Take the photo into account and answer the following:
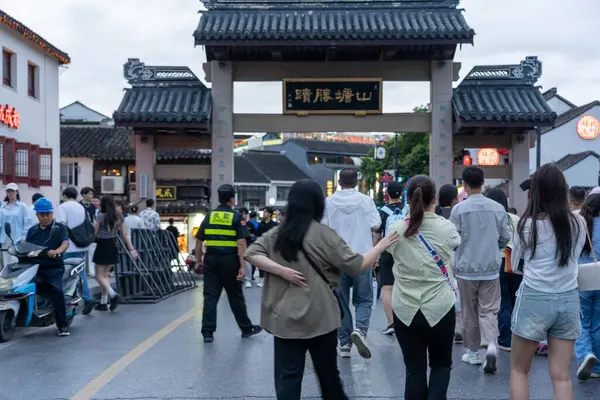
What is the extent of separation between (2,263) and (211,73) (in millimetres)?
6909

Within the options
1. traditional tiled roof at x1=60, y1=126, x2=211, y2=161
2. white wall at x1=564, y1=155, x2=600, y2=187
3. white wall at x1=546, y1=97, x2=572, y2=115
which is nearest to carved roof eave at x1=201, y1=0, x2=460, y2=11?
white wall at x1=564, y1=155, x2=600, y2=187

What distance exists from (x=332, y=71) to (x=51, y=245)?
1021 centimetres

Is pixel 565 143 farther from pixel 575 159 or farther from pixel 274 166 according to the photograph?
pixel 274 166

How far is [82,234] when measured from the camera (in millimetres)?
11820

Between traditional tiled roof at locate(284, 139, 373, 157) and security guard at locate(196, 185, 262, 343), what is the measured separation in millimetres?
70029

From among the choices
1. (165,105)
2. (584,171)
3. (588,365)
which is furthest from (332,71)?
(584,171)

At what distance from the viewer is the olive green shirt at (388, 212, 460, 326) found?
5.41 meters

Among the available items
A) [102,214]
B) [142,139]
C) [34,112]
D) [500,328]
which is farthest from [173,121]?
[34,112]

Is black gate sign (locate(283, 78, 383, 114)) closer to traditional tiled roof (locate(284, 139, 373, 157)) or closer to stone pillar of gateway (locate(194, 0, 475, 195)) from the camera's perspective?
stone pillar of gateway (locate(194, 0, 475, 195))

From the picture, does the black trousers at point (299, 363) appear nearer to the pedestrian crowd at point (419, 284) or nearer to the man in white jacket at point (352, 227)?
the pedestrian crowd at point (419, 284)

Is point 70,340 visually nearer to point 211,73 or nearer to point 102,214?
point 102,214

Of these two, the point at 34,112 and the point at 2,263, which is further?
the point at 34,112

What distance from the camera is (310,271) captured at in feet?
16.3

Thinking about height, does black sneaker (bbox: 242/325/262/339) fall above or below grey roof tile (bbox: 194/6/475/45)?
below
